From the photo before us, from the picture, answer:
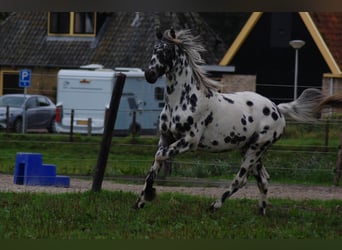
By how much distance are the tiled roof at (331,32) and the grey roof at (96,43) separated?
6.52 meters

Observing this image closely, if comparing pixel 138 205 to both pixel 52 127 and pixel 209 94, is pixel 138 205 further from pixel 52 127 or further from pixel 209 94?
pixel 52 127

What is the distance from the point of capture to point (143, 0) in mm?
2965

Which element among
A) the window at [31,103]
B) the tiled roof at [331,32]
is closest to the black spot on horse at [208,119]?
the tiled roof at [331,32]

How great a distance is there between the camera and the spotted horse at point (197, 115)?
27.1 ft

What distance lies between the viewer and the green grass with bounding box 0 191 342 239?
7000 millimetres

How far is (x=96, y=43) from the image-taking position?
122 ft

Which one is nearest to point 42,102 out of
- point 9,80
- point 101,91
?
point 101,91

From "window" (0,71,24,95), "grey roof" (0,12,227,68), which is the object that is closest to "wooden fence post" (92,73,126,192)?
"grey roof" (0,12,227,68)

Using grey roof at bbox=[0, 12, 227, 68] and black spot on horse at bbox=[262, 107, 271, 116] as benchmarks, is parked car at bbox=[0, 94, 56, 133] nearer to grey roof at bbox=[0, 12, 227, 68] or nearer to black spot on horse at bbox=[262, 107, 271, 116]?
grey roof at bbox=[0, 12, 227, 68]

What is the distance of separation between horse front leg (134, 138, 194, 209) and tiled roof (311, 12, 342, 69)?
20521mm

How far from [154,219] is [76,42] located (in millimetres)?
30221

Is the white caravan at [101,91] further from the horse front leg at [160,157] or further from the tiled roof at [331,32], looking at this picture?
the horse front leg at [160,157]

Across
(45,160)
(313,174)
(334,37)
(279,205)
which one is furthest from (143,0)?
(334,37)

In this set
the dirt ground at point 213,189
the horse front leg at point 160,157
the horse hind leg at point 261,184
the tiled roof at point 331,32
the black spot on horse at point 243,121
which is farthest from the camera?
the tiled roof at point 331,32
